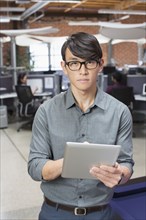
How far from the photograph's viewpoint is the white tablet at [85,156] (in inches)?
45.1

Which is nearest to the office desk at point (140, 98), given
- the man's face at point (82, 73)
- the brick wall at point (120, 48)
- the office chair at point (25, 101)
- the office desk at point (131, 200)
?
the office chair at point (25, 101)

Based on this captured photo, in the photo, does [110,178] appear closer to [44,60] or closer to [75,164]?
[75,164]

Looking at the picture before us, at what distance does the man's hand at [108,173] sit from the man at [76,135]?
0.10 m

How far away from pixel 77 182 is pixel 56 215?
184 mm

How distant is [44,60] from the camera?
49.4ft

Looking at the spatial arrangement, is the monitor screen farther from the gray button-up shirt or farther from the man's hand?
the man's hand

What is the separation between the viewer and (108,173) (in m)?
1.18

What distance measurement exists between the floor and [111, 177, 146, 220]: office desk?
109 cm

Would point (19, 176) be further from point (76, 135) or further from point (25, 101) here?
point (76, 135)

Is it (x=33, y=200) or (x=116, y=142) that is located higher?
(x=116, y=142)

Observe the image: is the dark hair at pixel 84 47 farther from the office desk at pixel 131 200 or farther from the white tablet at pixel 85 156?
the office desk at pixel 131 200

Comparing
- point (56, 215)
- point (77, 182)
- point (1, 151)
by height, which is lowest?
point (1, 151)

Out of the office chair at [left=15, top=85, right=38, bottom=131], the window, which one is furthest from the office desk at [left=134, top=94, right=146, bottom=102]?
the window

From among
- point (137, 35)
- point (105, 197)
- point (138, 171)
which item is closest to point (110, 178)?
point (105, 197)
